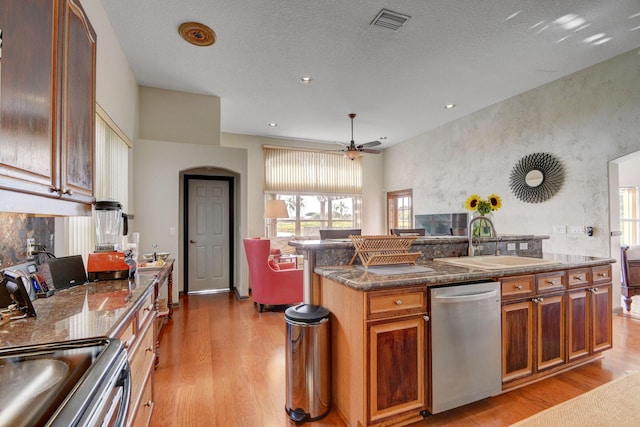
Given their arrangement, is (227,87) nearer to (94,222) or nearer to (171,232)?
(171,232)

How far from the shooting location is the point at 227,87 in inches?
164

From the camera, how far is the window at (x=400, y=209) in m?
7.00

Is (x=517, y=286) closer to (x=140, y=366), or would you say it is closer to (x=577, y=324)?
(x=577, y=324)

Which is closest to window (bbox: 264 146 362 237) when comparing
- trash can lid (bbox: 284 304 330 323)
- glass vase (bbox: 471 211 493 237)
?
glass vase (bbox: 471 211 493 237)

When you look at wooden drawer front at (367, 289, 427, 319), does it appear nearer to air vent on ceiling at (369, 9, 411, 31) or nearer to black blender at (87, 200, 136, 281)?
black blender at (87, 200, 136, 281)

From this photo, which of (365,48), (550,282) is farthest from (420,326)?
(365,48)

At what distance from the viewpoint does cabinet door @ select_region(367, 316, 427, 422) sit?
165 centimetres

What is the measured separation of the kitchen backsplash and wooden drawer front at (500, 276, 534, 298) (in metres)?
2.79

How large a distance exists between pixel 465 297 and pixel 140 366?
6.14 ft

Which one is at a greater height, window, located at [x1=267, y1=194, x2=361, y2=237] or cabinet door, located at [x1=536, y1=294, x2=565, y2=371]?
window, located at [x1=267, y1=194, x2=361, y2=237]

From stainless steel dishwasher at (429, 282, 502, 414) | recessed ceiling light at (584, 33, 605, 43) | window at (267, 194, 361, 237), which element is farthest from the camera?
window at (267, 194, 361, 237)

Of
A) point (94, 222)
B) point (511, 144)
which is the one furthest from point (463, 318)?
point (511, 144)

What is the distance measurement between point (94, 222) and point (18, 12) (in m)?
2.04

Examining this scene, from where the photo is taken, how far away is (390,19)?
2.71m
